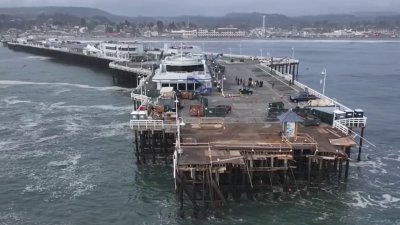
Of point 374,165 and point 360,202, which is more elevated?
point 374,165

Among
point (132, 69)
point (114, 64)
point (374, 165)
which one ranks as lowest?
point (374, 165)

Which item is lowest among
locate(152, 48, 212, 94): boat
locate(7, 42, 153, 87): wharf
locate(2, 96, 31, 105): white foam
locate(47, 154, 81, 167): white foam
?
locate(47, 154, 81, 167): white foam

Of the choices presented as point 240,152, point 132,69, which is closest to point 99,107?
point 132,69

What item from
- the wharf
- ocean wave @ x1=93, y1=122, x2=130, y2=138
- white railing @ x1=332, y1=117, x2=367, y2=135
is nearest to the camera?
white railing @ x1=332, y1=117, x2=367, y2=135

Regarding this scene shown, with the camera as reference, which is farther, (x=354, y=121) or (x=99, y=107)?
(x=99, y=107)

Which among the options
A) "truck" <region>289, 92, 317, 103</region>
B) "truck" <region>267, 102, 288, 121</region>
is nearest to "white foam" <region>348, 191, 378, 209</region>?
"truck" <region>267, 102, 288, 121</region>

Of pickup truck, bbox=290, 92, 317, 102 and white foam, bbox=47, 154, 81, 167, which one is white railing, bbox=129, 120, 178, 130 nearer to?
white foam, bbox=47, 154, 81, 167

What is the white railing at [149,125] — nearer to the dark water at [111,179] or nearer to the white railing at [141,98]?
the dark water at [111,179]

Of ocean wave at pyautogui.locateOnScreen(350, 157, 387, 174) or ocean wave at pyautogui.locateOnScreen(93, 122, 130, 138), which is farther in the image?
ocean wave at pyautogui.locateOnScreen(93, 122, 130, 138)

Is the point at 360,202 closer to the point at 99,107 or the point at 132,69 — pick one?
the point at 99,107

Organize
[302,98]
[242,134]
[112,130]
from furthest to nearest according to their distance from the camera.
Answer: [112,130] < [302,98] < [242,134]

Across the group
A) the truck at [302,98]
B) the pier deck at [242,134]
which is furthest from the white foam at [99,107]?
the truck at [302,98]
